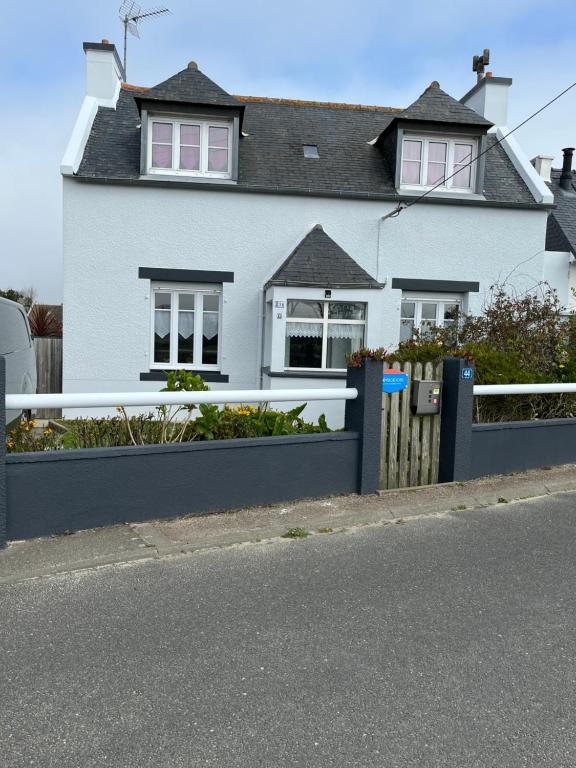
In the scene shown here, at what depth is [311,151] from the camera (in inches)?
580

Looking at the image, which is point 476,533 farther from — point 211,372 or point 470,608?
point 211,372

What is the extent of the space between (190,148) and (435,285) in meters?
5.77

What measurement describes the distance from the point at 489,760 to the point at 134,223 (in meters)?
11.9

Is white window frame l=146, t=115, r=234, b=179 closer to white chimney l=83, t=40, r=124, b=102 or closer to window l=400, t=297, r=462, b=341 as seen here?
white chimney l=83, t=40, r=124, b=102

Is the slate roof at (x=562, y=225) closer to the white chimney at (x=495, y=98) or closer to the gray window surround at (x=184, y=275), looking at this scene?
the white chimney at (x=495, y=98)

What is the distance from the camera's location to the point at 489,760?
272cm

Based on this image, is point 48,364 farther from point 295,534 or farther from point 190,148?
point 295,534

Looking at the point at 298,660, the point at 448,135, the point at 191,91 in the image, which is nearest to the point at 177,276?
the point at 191,91

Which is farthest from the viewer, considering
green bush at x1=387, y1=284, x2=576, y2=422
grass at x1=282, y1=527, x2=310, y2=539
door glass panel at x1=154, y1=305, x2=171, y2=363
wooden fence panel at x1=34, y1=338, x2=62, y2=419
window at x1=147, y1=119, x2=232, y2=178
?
wooden fence panel at x1=34, y1=338, x2=62, y2=419

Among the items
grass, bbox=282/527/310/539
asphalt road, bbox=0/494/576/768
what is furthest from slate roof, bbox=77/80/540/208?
asphalt road, bbox=0/494/576/768

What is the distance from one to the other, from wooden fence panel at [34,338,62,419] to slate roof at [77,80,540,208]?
405 centimetres

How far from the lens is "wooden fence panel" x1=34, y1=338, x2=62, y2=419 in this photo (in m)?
14.8

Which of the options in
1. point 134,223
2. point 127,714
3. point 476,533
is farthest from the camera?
point 134,223

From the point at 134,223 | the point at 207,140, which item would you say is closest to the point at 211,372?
the point at 134,223
